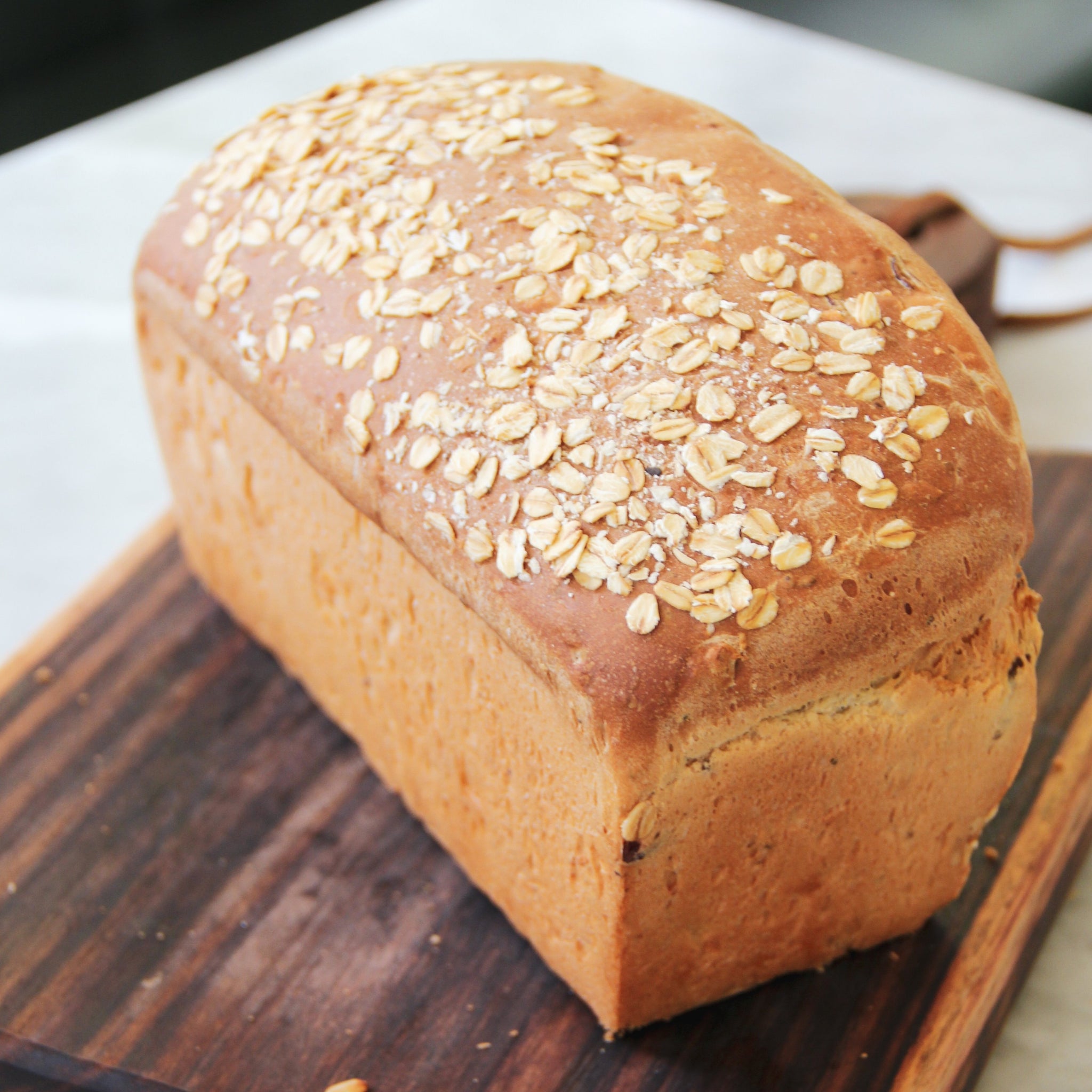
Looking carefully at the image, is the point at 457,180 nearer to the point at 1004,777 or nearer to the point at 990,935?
the point at 1004,777

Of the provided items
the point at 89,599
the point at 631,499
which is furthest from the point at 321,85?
the point at 631,499

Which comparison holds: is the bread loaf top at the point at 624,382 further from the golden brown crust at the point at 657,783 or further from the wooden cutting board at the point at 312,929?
the wooden cutting board at the point at 312,929

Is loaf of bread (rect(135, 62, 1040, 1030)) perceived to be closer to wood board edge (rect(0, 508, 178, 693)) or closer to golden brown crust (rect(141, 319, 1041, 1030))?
golden brown crust (rect(141, 319, 1041, 1030))

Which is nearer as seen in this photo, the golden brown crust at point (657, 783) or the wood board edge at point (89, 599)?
the golden brown crust at point (657, 783)

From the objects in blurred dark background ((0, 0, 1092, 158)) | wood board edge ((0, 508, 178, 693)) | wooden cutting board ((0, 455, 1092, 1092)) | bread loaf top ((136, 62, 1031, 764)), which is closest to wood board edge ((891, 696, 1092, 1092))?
wooden cutting board ((0, 455, 1092, 1092))

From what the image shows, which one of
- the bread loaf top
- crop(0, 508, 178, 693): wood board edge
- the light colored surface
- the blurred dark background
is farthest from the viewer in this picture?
the blurred dark background

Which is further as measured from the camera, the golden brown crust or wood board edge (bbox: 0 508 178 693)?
wood board edge (bbox: 0 508 178 693)

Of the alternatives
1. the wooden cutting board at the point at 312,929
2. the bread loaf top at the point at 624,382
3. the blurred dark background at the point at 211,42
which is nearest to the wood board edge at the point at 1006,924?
the wooden cutting board at the point at 312,929

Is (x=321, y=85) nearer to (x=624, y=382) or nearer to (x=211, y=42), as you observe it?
(x=211, y=42)
